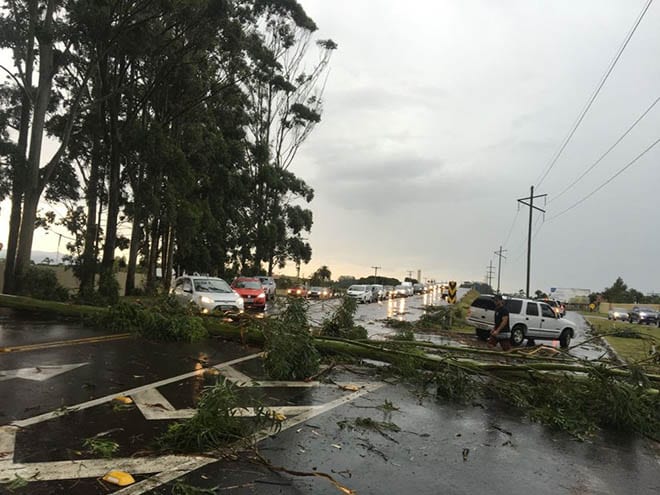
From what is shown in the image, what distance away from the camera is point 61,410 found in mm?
5754

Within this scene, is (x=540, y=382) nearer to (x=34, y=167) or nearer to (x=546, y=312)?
(x=546, y=312)

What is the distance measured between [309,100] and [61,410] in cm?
4152

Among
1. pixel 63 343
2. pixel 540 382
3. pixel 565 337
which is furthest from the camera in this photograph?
pixel 565 337

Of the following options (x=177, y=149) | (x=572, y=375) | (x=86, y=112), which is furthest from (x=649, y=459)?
(x=86, y=112)

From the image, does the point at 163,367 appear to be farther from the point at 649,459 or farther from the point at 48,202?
the point at 48,202

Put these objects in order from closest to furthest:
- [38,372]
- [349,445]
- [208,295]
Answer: [349,445] → [38,372] → [208,295]

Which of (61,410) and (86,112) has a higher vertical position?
(86,112)

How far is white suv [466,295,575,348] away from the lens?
17.3 metres

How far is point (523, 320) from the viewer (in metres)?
17.5

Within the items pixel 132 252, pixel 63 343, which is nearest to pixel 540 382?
pixel 63 343

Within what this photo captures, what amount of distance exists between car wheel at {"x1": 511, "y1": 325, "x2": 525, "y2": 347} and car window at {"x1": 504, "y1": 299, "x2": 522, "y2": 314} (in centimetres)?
57

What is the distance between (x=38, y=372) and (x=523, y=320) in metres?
15.0

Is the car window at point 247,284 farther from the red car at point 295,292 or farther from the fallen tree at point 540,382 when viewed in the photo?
the fallen tree at point 540,382

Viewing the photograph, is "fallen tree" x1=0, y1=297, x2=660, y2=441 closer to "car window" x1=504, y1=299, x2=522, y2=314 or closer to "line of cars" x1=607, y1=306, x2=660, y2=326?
"car window" x1=504, y1=299, x2=522, y2=314
